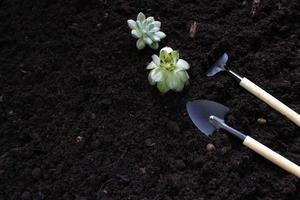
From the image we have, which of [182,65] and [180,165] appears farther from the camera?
[182,65]

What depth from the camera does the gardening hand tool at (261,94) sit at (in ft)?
4.77

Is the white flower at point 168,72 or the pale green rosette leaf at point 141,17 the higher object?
the pale green rosette leaf at point 141,17

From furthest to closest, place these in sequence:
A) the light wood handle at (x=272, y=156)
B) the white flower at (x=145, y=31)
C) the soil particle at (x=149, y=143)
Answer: the white flower at (x=145, y=31) → the soil particle at (x=149, y=143) → the light wood handle at (x=272, y=156)

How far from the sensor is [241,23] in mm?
1748

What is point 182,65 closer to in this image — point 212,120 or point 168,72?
point 168,72

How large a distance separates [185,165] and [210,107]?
0.73 feet

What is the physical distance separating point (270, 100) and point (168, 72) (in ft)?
1.16

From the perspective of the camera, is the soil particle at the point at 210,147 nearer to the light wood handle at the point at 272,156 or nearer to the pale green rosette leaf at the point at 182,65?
the light wood handle at the point at 272,156

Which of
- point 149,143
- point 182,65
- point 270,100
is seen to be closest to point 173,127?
point 149,143

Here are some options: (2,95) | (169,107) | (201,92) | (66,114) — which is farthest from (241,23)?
(2,95)

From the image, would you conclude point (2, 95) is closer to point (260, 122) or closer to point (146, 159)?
point (146, 159)

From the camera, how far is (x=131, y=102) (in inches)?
61.7

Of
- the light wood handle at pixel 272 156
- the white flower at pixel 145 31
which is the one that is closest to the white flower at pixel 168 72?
the white flower at pixel 145 31

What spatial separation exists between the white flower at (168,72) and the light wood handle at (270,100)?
0.68 ft
